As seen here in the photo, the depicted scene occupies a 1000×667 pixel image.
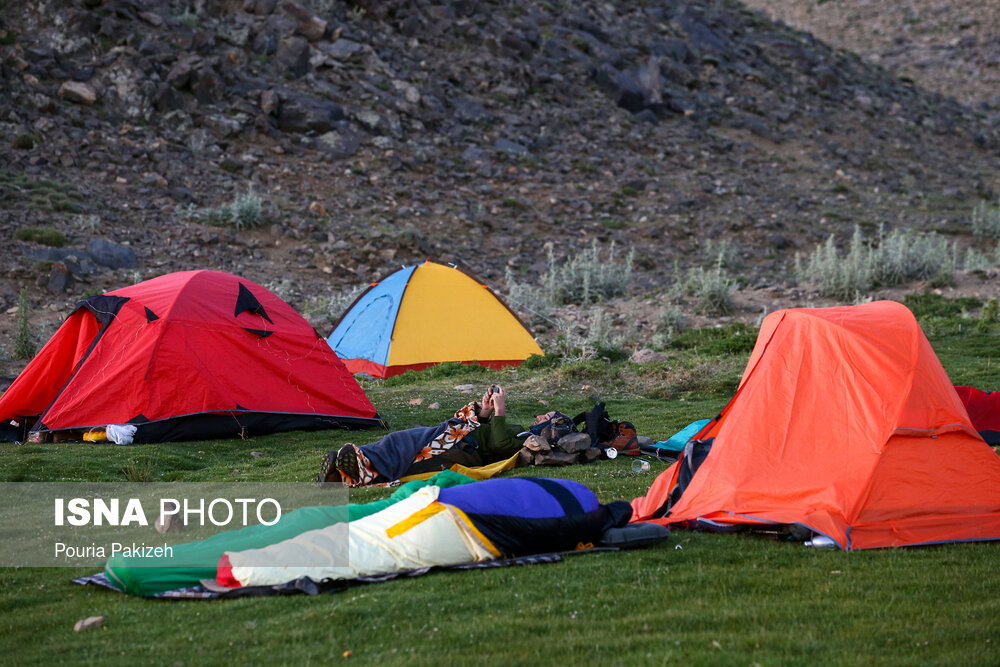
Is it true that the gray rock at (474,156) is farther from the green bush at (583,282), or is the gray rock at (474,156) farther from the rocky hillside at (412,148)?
the green bush at (583,282)

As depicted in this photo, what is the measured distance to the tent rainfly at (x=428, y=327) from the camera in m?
14.2

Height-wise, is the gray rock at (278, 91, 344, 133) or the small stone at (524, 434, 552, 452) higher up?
the gray rock at (278, 91, 344, 133)

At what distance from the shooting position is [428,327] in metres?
14.4

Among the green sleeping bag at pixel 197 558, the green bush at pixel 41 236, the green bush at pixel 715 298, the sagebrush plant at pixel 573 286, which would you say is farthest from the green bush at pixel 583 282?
the green sleeping bag at pixel 197 558

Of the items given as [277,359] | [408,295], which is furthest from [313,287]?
[277,359]

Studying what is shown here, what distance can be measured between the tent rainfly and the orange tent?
27.0 ft

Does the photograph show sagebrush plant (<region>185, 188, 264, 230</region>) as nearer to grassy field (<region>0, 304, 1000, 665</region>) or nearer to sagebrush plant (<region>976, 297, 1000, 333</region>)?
sagebrush plant (<region>976, 297, 1000, 333</region>)

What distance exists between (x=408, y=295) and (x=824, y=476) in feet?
31.4

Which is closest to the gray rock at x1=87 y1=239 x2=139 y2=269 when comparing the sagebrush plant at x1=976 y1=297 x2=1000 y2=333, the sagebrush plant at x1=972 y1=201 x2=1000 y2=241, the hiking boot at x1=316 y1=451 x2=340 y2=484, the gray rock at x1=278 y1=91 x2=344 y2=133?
the gray rock at x1=278 y1=91 x2=344 y2=133

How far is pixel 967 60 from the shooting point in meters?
49.0

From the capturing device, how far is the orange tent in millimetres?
5375

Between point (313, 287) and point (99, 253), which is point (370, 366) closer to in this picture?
point (313, 287)

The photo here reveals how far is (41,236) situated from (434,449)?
14243mm

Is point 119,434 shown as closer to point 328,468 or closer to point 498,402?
point 328,468
